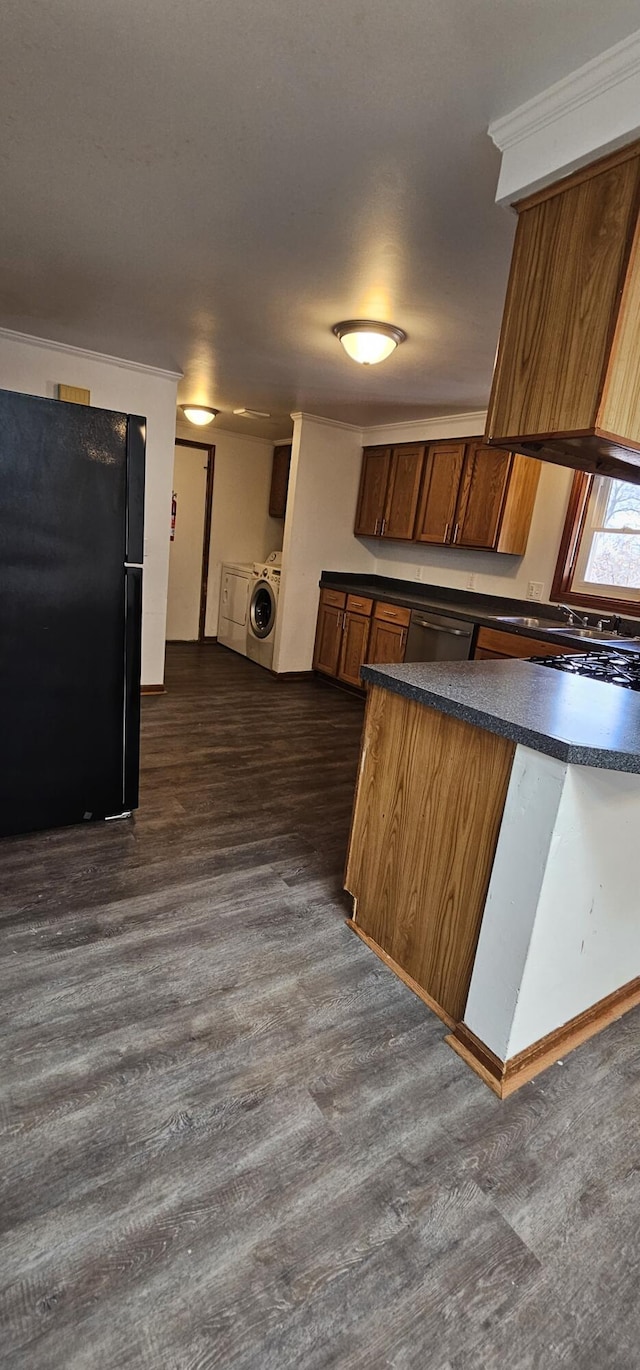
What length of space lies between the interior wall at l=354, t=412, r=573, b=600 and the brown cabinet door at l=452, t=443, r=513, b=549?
23cm

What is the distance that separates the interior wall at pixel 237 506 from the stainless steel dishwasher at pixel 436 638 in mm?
2837

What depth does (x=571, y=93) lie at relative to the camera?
1339 mm

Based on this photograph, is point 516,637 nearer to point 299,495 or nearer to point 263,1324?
point 299,495

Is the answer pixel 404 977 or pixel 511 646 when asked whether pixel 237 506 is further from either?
pixel 404 977

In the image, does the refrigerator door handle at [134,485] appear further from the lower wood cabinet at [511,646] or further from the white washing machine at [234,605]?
the white washing machine at [234,605]

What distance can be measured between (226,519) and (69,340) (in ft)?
9.58

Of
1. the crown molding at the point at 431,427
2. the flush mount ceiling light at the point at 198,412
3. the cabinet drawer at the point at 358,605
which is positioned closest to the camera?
the crown molding at the point at 431,427

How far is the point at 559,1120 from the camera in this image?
1.46m

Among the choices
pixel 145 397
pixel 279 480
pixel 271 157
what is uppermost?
pixel 271 157

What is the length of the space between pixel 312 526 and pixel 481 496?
159cm

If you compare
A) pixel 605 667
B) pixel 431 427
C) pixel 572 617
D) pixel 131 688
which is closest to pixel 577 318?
pixel 605 667

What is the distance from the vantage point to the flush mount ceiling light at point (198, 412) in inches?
202

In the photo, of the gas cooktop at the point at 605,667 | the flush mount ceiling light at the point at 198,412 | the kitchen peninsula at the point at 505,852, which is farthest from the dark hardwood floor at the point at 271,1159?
the flush mount ceiling light at the point at 198,412

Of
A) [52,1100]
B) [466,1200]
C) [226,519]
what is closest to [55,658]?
[52,1100]
